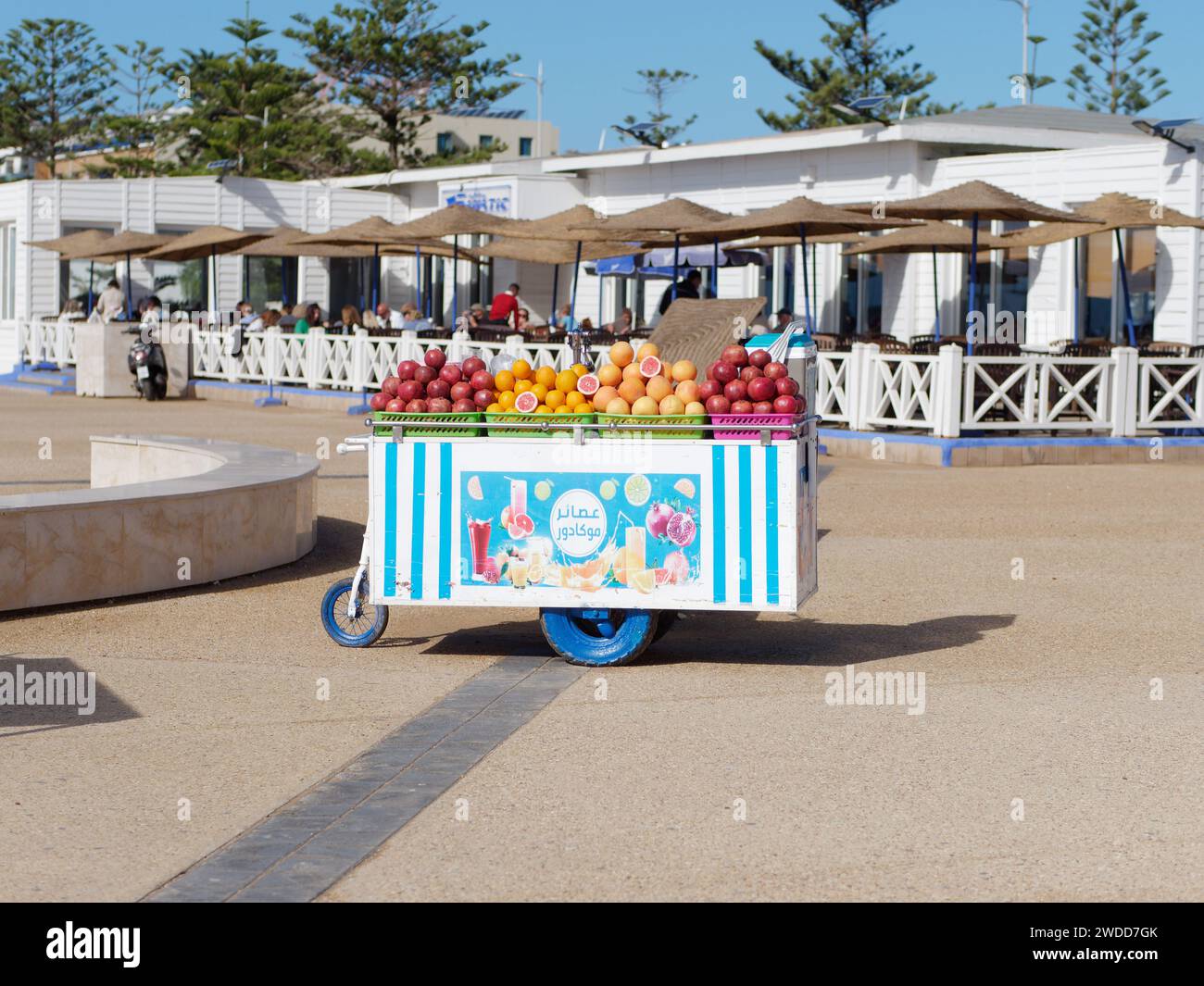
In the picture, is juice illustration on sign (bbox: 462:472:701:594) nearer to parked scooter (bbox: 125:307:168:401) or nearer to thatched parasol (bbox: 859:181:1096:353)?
thatched parasol (bbox: 859:181:1096:353)

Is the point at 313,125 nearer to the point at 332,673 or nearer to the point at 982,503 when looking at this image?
the point at 982,503

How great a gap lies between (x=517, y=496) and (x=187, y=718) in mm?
1620

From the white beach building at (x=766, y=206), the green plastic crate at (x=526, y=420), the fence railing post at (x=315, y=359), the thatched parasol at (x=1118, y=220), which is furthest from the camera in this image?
the fence railing post at (x=315, y=359)

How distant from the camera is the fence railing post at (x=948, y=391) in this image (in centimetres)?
1755

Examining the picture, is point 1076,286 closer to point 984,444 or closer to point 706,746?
point 984,444

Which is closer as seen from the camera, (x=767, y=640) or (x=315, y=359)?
(x=767, y=640)

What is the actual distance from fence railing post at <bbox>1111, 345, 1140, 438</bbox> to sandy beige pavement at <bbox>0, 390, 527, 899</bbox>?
959cm

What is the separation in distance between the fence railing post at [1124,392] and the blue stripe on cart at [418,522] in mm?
12074

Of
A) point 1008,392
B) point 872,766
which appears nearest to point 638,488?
point 872,766

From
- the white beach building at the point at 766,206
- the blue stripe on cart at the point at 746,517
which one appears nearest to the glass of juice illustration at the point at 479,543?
the blue stripe on cart at the point at 746,517

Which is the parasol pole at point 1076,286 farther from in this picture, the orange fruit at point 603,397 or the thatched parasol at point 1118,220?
the orange fruit at point 603,397

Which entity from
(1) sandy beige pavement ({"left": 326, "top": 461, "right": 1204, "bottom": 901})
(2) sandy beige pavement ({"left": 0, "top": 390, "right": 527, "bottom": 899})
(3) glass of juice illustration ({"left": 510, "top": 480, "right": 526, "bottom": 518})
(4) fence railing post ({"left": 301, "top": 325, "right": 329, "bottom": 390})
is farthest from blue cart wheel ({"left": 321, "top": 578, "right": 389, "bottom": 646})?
(4) fence railing post ({"left": 301, "top": 325, "right": 329, "bottom": 390})

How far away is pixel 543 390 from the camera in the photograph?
7.80 metres

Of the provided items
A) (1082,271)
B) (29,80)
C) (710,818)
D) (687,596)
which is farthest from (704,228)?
(29,80)
